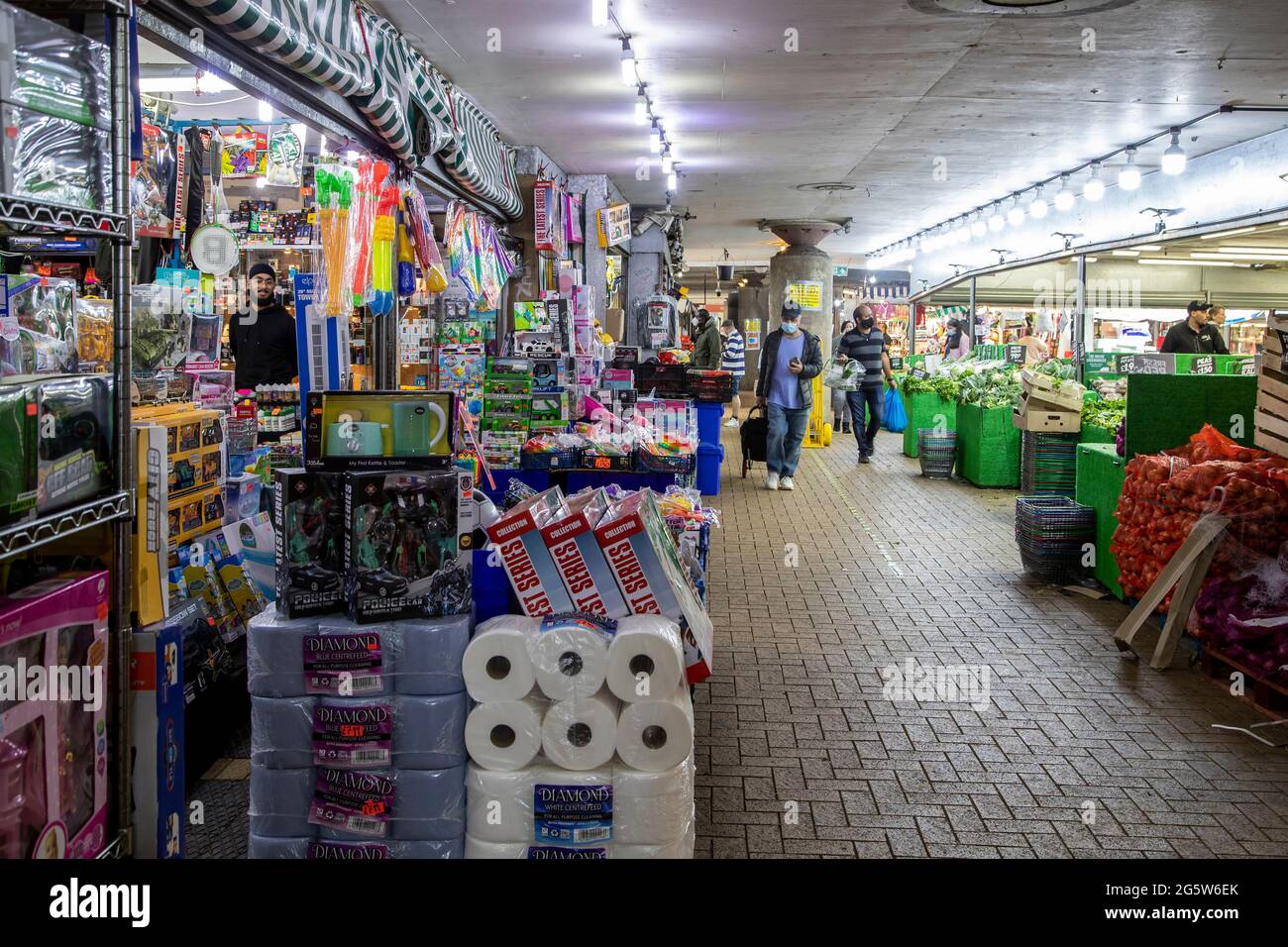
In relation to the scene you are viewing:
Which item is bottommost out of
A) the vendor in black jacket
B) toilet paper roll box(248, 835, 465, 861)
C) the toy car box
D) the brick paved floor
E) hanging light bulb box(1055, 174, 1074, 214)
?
the brick paved floor

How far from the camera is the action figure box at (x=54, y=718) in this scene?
2264mm

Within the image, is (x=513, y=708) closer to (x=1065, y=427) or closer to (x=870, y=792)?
(x=870, y=792)

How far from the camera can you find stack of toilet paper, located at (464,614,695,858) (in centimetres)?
293

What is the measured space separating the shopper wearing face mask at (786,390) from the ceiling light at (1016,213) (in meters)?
4.46

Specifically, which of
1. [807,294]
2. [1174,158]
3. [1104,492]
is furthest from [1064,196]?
[807,294]

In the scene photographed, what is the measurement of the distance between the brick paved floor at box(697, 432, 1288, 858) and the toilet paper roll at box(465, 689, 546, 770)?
0.85m

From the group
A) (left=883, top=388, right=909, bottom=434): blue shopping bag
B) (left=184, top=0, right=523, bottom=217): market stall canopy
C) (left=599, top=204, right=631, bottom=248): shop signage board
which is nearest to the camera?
(left=184, top=0, right=523, bottom=217): market stall canopy

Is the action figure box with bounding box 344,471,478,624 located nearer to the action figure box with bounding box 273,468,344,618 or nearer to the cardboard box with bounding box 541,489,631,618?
the action figure box with bounding box 273,468,344,618

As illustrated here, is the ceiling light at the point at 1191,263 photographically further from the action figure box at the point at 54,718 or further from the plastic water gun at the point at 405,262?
the action figure box at the point at 54,718

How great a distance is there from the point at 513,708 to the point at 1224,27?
628 centimetres

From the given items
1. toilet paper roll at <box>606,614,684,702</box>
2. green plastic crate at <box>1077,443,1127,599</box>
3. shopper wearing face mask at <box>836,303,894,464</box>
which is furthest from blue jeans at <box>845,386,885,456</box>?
toilet paper roll at <box>606,614,684,702</box>

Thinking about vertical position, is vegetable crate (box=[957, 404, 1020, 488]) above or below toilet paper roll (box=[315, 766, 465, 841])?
above
